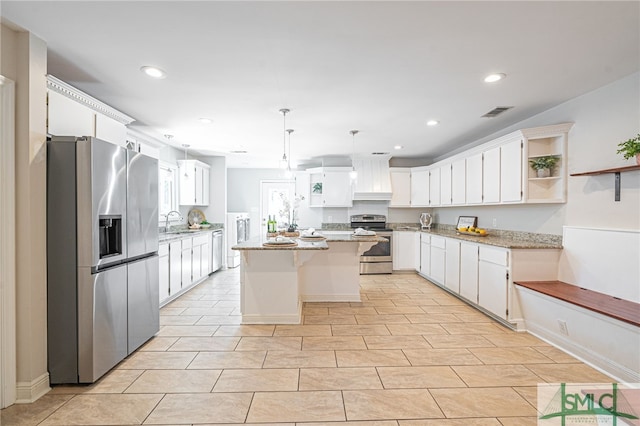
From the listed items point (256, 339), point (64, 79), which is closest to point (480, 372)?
point (256, 339)

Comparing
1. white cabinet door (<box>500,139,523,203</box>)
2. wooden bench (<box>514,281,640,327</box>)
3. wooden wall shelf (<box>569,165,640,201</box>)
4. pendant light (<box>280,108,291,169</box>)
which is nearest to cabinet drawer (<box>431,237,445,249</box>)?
white cabinet door (<box>500,139,523,203</box>)

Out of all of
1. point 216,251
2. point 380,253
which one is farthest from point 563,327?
point 216,251

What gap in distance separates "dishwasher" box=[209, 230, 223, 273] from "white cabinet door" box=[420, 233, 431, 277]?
163 inches

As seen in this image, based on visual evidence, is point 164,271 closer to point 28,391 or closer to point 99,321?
point 99,321

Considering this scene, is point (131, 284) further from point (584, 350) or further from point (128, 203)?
point (584, 350)

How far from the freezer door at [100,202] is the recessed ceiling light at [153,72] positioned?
707 millimetres

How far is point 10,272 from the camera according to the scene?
2047mm

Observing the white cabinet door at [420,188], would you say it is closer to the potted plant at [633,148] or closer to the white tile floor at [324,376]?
the white tile floor at [324,376]

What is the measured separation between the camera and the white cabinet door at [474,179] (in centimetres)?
448

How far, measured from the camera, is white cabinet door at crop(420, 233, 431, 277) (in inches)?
223

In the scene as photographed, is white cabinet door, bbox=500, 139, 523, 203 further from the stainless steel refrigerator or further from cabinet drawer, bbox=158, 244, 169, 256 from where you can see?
cabinet drawer, bbox=158, 244, 169, 256

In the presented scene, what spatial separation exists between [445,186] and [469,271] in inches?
75.2

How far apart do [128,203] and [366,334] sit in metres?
2.64

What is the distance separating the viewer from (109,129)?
2.99 meters
